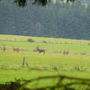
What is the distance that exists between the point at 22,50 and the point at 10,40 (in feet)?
18.2

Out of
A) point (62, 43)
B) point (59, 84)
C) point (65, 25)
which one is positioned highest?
point (59, 84)

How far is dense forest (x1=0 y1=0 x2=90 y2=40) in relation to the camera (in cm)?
4075

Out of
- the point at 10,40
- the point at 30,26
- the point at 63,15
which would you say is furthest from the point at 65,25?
the point at 10,40

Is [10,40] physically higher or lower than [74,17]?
lower

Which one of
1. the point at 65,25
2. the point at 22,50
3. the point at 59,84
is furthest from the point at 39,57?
the point at 59,84

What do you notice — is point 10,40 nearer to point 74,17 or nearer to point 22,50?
point 22,50

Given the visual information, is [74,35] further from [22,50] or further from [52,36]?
[22,50]

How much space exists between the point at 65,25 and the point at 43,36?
3504 mm

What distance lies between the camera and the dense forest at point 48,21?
40750 mm

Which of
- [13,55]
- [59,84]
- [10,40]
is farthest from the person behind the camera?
[10,40]

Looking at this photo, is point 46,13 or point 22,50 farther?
point 46,13

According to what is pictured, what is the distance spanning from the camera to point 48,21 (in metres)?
43.1

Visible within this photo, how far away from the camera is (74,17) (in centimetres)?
4322

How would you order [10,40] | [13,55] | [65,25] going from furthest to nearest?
[65,25] → [10,40] → [13,55]
